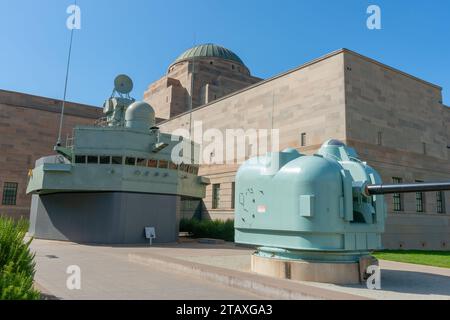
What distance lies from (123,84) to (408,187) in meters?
26.0

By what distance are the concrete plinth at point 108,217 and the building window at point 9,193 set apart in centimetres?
1724

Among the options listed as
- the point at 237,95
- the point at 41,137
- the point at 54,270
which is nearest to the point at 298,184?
the point at 54,270

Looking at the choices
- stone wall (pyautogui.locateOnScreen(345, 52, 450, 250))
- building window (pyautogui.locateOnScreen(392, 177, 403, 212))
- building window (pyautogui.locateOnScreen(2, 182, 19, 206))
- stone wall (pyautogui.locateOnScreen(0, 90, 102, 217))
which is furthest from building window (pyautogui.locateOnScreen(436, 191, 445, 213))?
building window (pyautogui.locateOnScreen(2, 182, 19, 206))

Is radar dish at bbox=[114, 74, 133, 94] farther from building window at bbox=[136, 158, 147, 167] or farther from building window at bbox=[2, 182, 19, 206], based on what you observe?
building window at bbox=[2, 182, 19, 206]

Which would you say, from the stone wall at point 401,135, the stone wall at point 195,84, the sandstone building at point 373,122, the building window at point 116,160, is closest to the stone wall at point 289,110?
the sandstone building at point 373,122

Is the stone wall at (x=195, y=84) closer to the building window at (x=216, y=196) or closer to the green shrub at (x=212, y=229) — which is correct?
the building window at (x=216, y=196)

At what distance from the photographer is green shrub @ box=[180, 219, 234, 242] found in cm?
2686

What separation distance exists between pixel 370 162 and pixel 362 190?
1514 centimetres

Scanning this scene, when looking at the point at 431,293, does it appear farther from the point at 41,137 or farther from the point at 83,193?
the point at 41,137

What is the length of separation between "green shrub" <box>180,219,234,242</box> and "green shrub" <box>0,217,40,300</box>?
19140 millimetres

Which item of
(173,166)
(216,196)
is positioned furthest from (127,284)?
(216,196)

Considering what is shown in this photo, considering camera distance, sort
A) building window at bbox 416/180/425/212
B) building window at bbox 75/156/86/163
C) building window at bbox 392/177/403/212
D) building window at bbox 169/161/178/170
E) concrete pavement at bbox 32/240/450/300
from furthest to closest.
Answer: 1. building window at bbox 416/180/425/212
2. building window at bbox 169/161/178/170
3. building window at bbox 392/177/403/212
4. building window at bbox 75/156/86/163
5. concrete pavement at bbox 32/240/450/300

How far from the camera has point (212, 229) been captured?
27.8 m
